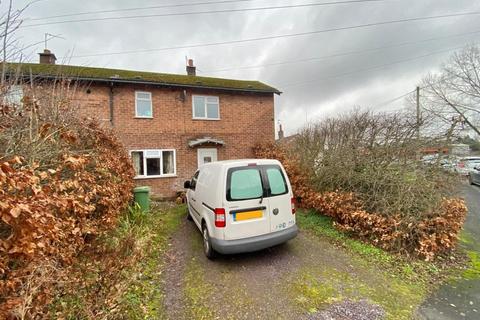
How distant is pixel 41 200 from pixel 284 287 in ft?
10.9

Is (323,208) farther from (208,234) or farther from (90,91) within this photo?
(90,91)

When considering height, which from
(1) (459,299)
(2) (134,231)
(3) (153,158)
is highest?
(3) (153,158)

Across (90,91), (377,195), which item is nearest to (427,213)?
(377,195)

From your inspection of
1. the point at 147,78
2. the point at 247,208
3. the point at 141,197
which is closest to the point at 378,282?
the point at 247,208

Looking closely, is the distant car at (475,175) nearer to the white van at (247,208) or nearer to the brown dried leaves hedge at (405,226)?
the brown dried leaves hedge at (405,226)

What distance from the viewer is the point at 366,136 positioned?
657 centimetres

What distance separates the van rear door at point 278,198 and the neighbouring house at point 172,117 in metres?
7.00

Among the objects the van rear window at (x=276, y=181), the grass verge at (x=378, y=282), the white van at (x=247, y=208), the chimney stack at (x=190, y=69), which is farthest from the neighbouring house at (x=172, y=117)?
the grass verge at (x=378, y=282)

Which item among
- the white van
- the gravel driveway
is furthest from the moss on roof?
the gravel driveway

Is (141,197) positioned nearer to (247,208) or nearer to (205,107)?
(247,208)

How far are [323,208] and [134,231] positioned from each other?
4.85 m

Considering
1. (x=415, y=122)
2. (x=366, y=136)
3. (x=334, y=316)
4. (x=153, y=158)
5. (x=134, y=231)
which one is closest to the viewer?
(x=334, y=316)

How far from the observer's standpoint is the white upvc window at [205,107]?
11.5 m

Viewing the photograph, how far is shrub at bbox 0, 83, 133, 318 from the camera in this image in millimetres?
1831
